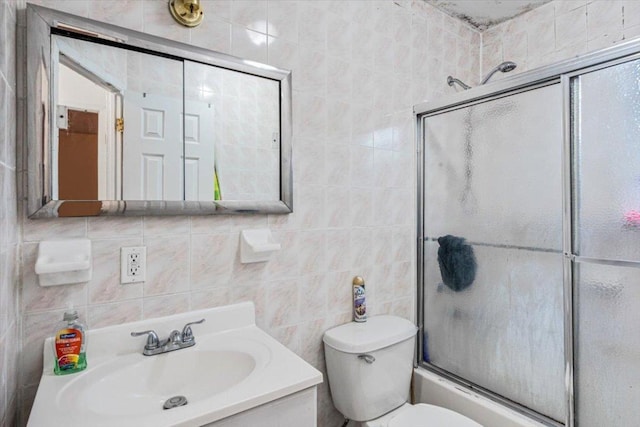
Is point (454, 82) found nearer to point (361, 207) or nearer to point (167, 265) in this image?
point (361, 207)

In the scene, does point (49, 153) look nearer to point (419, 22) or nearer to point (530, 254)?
point (530, 254)

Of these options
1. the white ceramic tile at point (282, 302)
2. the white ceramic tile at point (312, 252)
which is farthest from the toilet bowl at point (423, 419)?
the white ceramic tile at point (312, 252)

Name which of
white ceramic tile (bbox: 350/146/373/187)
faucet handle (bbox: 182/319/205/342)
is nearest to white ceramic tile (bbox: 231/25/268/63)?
white ceramic tile (bbox: 350/146/373/187)

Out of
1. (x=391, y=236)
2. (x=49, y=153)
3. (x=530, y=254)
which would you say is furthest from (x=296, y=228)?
(x=530, y=254)

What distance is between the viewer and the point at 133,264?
1154 mm

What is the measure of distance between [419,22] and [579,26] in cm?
81

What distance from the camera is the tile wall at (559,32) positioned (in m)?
1.73

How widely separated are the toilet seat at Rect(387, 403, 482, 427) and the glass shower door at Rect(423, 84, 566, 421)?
0.29m

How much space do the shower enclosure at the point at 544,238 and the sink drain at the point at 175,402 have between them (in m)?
1.26

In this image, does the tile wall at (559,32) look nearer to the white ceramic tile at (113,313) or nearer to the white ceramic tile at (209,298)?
the white ceramic tile at (209,298)

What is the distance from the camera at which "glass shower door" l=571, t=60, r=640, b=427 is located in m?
1.18

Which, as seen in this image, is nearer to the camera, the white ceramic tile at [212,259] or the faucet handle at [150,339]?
the faucet handle at [150,339]

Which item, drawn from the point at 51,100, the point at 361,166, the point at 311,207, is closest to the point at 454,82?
the point at 361,166

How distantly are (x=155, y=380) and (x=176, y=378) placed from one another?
0.20ft
